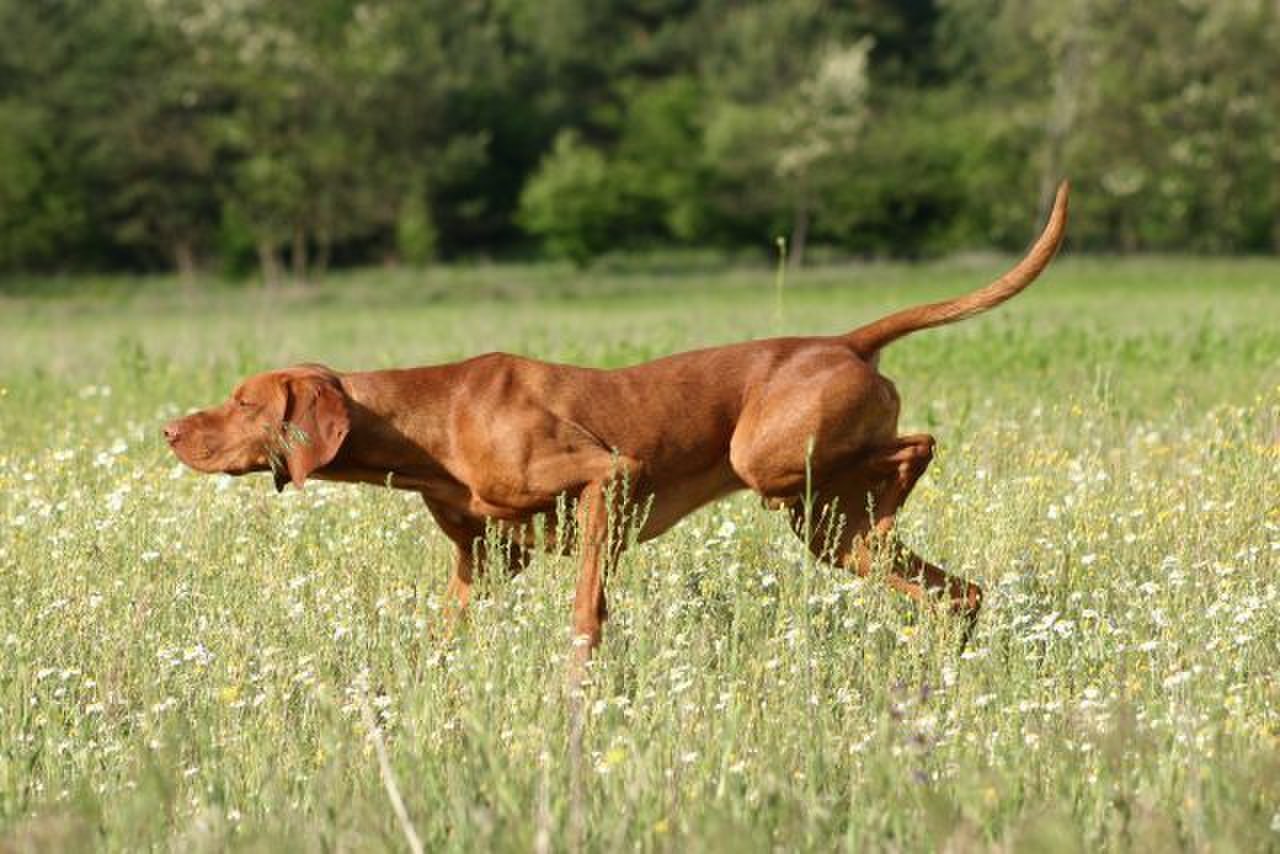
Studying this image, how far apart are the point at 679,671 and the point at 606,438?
1.43 m

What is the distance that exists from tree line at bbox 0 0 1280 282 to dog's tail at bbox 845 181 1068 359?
3860 cm

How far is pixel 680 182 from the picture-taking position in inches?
2228

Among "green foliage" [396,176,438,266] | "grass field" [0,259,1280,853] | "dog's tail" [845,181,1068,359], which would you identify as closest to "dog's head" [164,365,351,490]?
"grass field" [0,259,1280,853]

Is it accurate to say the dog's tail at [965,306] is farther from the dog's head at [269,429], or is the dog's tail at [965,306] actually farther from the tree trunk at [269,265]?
the tree trunk at [269,265]

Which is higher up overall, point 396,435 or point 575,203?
point 396,435

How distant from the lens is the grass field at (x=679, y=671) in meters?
3.23

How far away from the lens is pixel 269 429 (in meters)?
5.28

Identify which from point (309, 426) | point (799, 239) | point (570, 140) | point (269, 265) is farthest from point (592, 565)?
point (570, 140)

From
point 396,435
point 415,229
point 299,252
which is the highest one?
point 396,435

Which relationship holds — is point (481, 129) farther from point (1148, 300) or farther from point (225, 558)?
point (225, 558)

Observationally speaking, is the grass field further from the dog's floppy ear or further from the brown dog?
the dog's floppy ear

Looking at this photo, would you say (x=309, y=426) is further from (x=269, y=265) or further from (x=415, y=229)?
(x=415, y=229)

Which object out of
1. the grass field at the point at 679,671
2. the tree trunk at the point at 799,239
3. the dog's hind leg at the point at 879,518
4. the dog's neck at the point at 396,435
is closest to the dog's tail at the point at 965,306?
the dog's hind leg at the point at 879,518

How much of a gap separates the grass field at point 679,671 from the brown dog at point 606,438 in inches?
7.6
